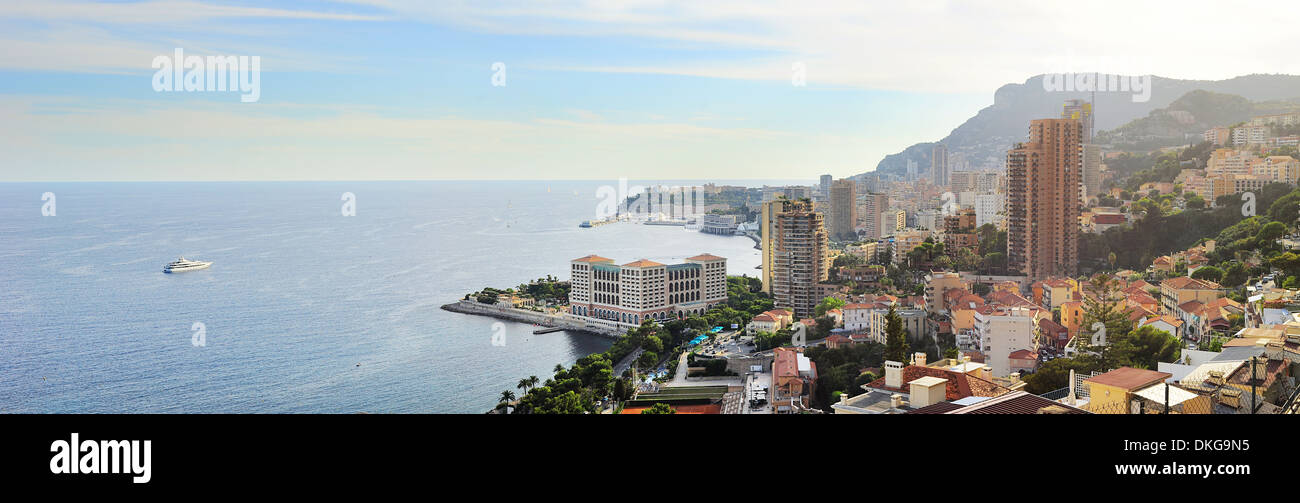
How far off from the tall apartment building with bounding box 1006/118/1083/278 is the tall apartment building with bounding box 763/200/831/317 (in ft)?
9.49

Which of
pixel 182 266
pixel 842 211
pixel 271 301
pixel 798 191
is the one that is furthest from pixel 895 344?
pixel 798 191

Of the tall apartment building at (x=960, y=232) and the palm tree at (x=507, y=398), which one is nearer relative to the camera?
the palm tree at (x=507, y=398)

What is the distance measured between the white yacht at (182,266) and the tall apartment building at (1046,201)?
13834 millimetres

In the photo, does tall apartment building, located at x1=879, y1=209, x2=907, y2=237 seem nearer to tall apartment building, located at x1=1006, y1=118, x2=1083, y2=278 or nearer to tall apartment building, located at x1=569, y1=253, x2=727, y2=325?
tall apartment building, located at x1=569, y1=253, x2=727, y2=325

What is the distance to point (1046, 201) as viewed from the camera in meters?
10.7

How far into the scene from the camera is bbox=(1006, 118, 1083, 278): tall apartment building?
10.7 metres

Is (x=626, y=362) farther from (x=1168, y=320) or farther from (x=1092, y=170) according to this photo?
(x=1092, y=170)

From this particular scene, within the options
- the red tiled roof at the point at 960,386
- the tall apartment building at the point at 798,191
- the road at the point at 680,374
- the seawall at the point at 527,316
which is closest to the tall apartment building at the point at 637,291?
the seawall at the point at 527,316

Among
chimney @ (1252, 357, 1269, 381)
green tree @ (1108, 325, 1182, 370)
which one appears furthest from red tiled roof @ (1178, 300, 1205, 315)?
chimney @ (1252, 357, 1269, 381)

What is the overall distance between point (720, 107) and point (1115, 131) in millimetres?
10606

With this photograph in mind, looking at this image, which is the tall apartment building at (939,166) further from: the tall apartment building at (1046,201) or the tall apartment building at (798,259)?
the tall apartment building at (1046,201)

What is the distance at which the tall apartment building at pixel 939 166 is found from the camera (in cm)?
2366

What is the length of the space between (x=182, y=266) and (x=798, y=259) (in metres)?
11.1
